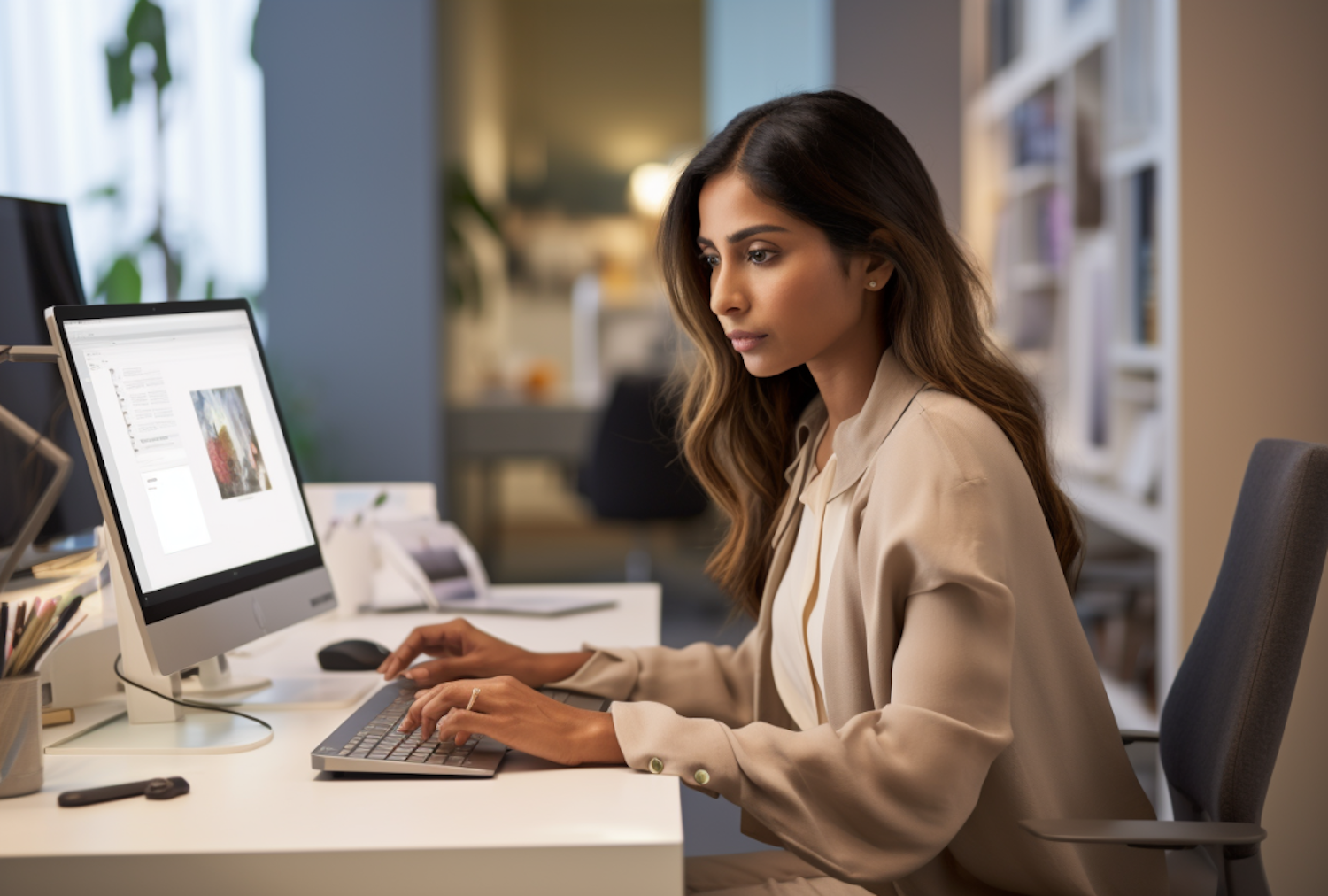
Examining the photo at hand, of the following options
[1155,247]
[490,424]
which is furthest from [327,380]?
[1155,247]

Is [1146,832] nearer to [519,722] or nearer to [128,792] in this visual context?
[519,722]

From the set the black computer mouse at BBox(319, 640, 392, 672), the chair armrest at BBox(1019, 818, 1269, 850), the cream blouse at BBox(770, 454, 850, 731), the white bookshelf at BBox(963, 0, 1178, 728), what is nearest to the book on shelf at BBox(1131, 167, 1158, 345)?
the white bookshelf at BBox(963, 0, 1178, 728)

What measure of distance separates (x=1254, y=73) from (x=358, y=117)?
3.20m

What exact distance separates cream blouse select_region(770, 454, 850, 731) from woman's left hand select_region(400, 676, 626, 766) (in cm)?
28

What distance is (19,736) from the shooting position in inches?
37.7

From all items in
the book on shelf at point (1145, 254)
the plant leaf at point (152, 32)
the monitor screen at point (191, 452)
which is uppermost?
the plant leaf at point (152, 32)

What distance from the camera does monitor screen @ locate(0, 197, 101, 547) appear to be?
4.66 feet

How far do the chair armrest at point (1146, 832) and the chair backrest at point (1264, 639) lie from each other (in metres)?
0.07

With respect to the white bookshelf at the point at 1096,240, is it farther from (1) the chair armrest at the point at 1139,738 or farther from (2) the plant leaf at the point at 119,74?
(2) the plant leaf at the point at 119,74

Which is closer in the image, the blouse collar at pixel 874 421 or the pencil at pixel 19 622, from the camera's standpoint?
the pencil at pixel 19 622

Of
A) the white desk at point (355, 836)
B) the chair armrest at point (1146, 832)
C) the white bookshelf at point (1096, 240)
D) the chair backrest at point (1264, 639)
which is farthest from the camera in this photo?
the white bookshelf at point (1096, 240)

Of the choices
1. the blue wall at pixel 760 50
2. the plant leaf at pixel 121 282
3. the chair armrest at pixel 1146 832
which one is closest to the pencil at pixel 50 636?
the chair armrest at pixel 1146 832

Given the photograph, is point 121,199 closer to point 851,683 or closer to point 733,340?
point 733,340

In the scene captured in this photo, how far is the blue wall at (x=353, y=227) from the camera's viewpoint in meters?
4.22
